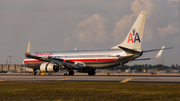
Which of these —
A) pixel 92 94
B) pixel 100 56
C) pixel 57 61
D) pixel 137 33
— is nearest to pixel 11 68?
pixel 57 61

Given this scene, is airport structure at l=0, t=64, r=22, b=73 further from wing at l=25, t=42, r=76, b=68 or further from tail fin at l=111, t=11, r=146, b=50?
tail fin at l=111, t=11, r=146, b=50

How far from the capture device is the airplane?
4178cm

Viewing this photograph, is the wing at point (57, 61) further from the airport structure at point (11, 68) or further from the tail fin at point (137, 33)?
the airport structure at point (11, 68)

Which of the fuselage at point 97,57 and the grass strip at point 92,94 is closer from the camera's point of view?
the grass strip at point 92,94

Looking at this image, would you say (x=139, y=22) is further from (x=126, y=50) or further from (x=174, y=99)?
(x=174, y=99)

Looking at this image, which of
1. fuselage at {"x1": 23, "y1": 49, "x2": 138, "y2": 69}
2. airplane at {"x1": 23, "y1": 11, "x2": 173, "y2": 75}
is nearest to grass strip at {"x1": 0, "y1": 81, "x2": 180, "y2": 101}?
airplane at {"x1": 23, "y1": 11, "x2": 173, "y2": 75}

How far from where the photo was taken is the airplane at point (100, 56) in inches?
1645

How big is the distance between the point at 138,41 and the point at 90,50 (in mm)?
9885

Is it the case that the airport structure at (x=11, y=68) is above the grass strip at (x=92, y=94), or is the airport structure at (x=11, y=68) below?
above

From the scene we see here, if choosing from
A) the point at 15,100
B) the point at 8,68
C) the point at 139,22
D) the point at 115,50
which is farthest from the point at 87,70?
the point at 8,68

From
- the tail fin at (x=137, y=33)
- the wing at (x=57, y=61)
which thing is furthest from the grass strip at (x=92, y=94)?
the wing at (x=57, y=61)

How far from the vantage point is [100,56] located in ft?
148

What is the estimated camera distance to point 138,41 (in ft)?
138

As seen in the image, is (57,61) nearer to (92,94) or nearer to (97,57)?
(97,57)
